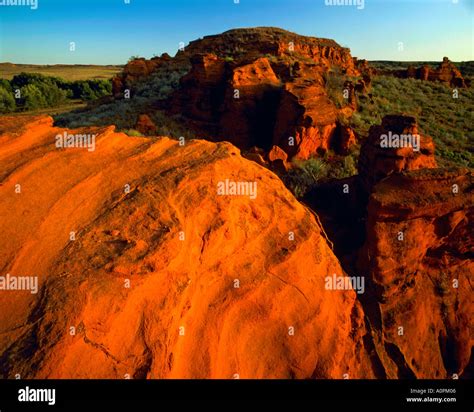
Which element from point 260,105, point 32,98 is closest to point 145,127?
point 260,105

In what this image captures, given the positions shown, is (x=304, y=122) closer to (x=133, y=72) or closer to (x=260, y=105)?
(x=260, y=105)

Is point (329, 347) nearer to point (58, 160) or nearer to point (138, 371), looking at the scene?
point (138, 371)

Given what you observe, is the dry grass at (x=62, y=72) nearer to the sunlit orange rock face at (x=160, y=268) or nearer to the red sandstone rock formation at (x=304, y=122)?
the red sandstone rock formation at (x=304, y=122)

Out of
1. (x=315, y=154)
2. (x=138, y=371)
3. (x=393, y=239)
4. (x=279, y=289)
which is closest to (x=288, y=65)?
(x=315, y=154)

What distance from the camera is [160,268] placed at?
11.1 feet

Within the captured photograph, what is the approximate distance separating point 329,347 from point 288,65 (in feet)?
71.3

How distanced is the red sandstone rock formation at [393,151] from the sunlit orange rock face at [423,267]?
2862 millimetres

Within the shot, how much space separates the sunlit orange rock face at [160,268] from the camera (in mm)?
2998

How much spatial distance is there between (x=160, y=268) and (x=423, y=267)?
488 cm

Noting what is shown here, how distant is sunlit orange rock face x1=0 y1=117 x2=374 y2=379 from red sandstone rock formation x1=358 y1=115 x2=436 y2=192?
505 centimetres

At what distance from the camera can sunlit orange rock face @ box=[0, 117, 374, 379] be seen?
3.00 meters

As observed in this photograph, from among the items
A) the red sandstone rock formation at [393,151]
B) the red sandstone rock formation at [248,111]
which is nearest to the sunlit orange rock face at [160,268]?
the red sandstone rock formation at [393,151]

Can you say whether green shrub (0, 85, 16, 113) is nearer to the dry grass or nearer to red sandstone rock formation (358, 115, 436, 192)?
the dry grass
